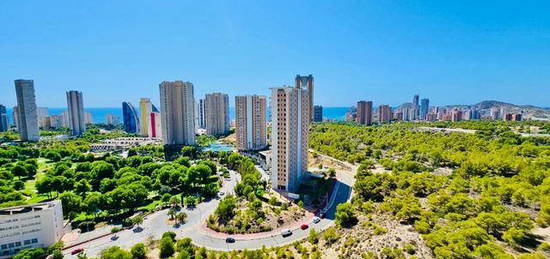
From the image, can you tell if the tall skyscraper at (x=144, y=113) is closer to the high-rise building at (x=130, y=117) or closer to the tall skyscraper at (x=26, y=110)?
the high-rise building at (x=130, y=117)

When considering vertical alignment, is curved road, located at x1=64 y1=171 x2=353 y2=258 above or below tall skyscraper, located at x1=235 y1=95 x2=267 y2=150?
below

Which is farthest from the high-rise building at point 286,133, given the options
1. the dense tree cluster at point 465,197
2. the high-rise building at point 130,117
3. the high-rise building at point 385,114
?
the high-rise building at point 130,117

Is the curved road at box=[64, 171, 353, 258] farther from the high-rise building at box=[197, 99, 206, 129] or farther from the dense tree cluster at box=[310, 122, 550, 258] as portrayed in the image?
the high-rise building at box=[197, 99, 206, 129]

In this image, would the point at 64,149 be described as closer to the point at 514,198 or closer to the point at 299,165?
the point at 299,165

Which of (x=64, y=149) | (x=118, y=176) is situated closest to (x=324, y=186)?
(x=118, y=176)

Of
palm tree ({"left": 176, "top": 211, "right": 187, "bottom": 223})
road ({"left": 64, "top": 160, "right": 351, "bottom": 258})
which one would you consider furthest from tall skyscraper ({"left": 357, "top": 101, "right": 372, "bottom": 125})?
palm tree ({"left": 176, "top": 211, "right": 187, "bottom": 223})

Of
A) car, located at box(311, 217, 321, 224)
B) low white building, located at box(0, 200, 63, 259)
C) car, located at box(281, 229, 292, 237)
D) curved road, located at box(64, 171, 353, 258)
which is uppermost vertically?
low white building, located at box(0, 200, 63, 259)

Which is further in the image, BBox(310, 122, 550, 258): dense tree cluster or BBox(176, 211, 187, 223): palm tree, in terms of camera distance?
BBox(176, 211, 187, 223): palm tree
